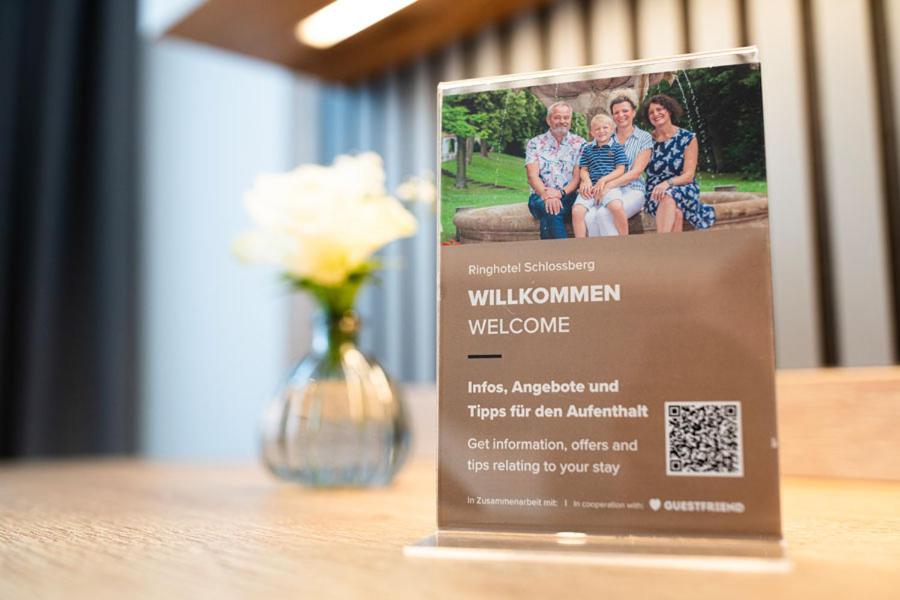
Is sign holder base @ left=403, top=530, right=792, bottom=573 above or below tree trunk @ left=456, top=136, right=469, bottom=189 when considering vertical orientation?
below

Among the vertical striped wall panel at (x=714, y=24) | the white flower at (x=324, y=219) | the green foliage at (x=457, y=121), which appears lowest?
the green foliage at (x=457, y=121)

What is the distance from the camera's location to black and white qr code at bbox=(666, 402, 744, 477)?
45cm

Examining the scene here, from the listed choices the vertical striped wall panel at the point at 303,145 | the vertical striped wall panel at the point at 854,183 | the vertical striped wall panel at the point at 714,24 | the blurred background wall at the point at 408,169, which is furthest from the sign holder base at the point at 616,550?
the vertical striped wall panel at the point at 303,145

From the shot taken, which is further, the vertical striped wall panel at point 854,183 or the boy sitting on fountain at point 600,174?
the vertical striped wall panel at point 854,183

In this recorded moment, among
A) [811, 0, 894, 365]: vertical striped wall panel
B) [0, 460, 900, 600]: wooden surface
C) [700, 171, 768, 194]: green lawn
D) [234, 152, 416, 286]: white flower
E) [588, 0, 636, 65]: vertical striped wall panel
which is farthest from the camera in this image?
[588, 0, 636, 65]: vertical striped wall panel

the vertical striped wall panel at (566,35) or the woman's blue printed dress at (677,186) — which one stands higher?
the vertical striped wall panel at (566,35)

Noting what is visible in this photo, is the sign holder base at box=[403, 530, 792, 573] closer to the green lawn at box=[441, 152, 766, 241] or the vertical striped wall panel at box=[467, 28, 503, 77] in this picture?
the green lawn at box=[441, 152, 766, 241]

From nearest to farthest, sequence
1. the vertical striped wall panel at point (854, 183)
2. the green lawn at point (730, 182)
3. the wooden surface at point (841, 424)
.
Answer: the green lawn at point (730, 182) → the wooden surface at point (841, 424) → the vertical striped wall panel at point (854, 183)

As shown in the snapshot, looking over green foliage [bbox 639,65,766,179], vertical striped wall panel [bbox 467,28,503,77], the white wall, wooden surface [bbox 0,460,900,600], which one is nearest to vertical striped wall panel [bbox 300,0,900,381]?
vertical striped wall panel [bbox 467,28,503,77]

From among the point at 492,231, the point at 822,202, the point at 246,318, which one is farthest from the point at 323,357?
the point at 246,318

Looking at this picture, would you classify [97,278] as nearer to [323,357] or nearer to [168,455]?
[168,455]

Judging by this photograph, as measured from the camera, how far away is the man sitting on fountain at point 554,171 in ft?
1.66

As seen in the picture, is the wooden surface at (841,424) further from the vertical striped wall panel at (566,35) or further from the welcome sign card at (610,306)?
the vertical striped wall panel at (566,35)

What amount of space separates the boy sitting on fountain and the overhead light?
1.18 meters
